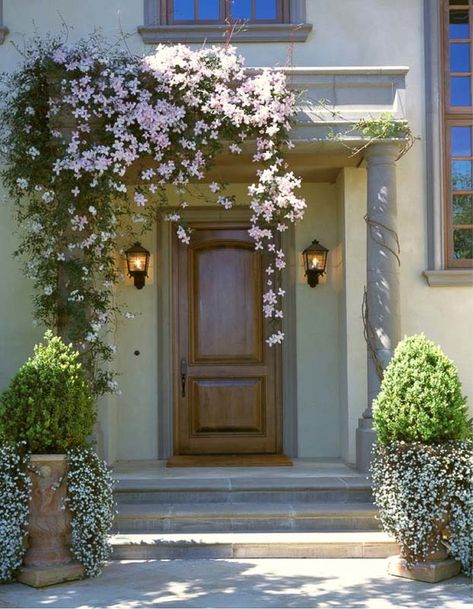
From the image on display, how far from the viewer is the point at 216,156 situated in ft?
24.3

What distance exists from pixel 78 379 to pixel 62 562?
120cm

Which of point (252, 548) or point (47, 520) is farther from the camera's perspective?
point (252, 548)

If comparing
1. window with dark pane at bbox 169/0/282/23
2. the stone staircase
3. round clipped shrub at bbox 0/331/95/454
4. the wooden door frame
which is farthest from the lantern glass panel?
round clipped shrub at bbox 0/331/95/454

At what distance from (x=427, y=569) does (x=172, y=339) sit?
3743mm

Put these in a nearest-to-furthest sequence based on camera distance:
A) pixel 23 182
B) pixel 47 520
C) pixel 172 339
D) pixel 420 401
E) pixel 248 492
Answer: pixel 47 520 → pixel 420 401 → pixel 248 492 → pixel 23 182 → pixel 172 339

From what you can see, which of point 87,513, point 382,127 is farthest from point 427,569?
point 382,127

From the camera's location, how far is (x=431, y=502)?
225 inches

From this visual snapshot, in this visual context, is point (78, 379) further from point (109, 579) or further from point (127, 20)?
point (127, 20)

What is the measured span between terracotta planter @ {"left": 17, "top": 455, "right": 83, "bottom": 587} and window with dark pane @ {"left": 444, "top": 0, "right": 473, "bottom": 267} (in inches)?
160

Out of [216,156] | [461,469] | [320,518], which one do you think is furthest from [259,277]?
[461,469]

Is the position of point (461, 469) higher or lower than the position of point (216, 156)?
lower

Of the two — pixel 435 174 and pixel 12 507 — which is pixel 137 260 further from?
pixel 12 507

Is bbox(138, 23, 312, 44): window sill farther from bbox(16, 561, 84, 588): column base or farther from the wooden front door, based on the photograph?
bbox(16, 561, 84, 588): column base

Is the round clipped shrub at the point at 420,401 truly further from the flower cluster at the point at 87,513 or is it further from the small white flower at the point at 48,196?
the small white flower at the point at 48,196
